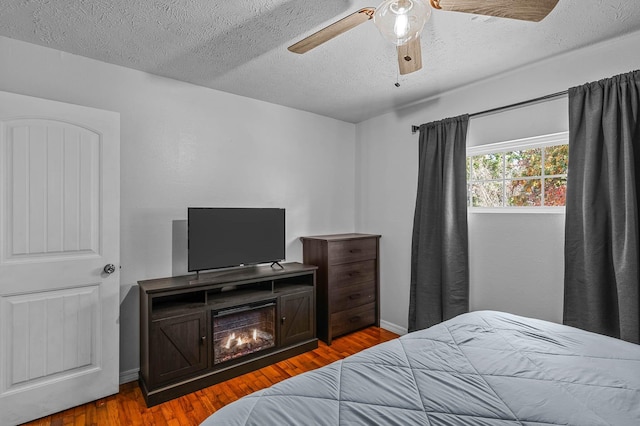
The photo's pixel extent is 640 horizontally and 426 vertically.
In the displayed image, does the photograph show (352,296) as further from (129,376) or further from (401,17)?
(401,17)

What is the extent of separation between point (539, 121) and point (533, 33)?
2.39 ft

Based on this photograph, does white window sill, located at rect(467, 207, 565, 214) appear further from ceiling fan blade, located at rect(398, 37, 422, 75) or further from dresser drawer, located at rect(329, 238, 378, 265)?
ceiling fan blade, located at rect(398, 37, 422, 75)

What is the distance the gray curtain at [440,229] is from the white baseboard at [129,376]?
2582mm

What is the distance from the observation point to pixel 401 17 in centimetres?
132

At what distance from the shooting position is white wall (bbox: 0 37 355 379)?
93.7 inches

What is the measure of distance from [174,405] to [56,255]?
1.34m

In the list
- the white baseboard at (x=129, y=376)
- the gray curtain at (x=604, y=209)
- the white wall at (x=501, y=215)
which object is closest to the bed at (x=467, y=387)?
the gray curtain at (x=604, y=209)

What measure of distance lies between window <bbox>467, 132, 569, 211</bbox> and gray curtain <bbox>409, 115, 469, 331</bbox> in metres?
0.22

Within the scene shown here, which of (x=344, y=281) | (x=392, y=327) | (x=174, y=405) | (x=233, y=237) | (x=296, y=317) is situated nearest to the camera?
(x=174, y=405)

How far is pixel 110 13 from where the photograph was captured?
6.16ft

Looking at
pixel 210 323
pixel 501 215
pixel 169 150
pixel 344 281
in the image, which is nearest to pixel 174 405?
pixel 210 323

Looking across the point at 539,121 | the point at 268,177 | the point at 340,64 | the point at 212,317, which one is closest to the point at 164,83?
the point at 268,177

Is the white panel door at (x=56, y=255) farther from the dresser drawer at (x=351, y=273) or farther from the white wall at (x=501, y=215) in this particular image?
the white wall at (x=501, y=215)

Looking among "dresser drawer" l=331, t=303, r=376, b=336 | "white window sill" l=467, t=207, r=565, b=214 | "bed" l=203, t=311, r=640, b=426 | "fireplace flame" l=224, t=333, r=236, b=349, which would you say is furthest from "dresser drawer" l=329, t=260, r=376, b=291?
"bed" l=203, t=311, r=640, b=426
